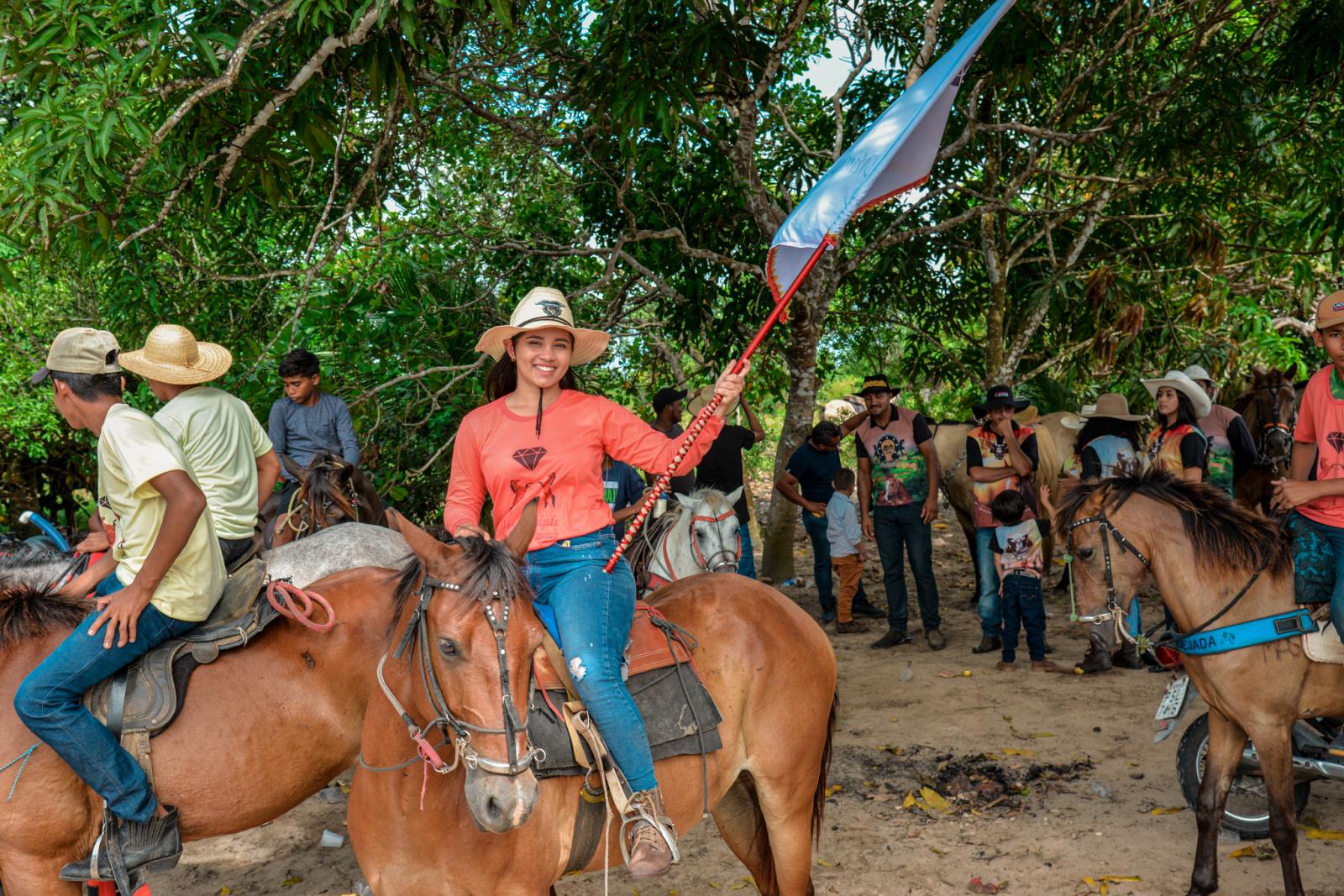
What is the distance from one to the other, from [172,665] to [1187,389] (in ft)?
24.1

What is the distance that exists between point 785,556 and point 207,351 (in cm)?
783

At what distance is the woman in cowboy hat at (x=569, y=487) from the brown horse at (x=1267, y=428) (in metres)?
7.97

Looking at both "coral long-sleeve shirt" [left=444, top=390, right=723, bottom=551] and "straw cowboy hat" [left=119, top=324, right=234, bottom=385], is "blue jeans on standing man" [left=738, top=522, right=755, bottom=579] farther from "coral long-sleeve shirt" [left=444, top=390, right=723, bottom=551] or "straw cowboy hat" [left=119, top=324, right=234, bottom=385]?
"coral long-sleeve shirt" [left=444, top=390, right=723, bottom=551]

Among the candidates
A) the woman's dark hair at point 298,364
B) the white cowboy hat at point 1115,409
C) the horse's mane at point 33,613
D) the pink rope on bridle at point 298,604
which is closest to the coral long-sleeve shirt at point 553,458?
the pink rope on bridle at point 298,604

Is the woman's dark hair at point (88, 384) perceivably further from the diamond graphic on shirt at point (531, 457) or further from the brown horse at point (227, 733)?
the diamond graphic on shirt at point (531, 457)

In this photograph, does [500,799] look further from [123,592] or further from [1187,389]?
[1187,389]

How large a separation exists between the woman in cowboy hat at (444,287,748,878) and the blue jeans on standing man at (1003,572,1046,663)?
5345mm

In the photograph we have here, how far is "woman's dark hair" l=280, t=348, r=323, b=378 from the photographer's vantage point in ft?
24.2

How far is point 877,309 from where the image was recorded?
41.6ft

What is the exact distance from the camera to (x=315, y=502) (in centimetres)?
703

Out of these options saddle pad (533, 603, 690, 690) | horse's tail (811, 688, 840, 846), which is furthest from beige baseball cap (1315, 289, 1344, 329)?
saddle pad (533, 603, 690, 690)

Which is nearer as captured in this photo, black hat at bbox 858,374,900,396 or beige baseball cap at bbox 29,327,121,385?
beige baseball cap at bbox 29,327,121,385

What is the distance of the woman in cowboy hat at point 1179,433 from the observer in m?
7.44

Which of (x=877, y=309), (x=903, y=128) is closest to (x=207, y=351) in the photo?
(x=903, y=128)
